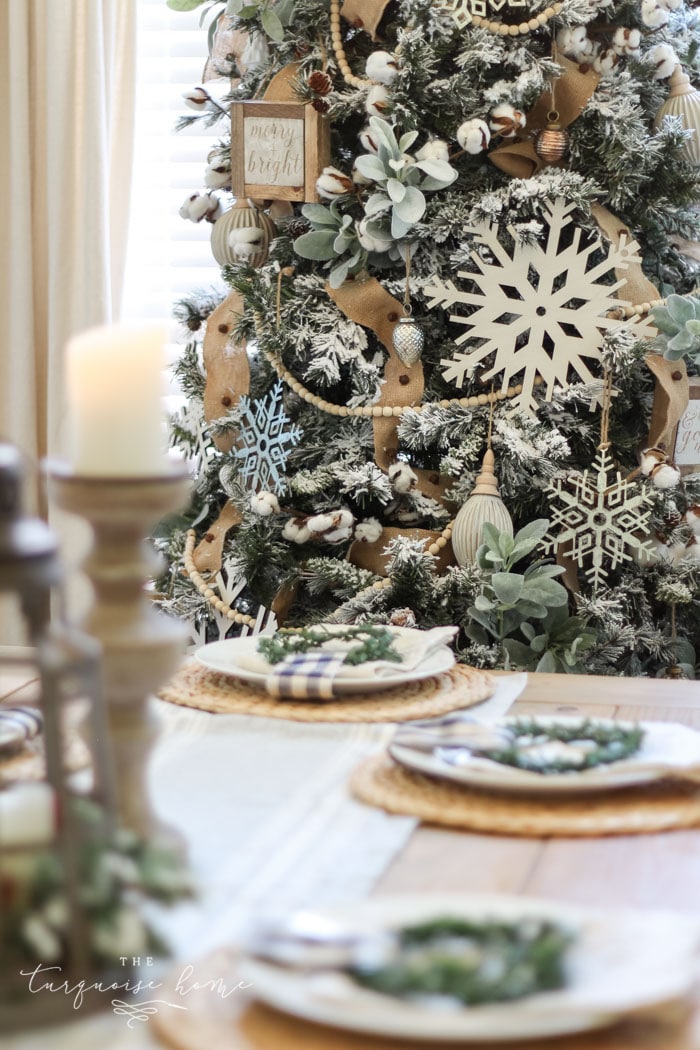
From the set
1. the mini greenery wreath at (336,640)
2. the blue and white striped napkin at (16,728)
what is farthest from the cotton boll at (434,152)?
the blue and white striped napkin at (16,728)

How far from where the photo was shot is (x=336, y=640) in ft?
3.72

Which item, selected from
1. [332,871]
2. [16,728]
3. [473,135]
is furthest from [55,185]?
[332,871]

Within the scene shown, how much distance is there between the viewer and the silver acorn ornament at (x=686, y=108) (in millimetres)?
1755

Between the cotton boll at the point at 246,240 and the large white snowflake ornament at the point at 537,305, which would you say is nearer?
the large white snowflake ornament at the point at 537,305

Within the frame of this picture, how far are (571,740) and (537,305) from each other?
102cm

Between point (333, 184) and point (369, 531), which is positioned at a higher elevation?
point (333, 184)

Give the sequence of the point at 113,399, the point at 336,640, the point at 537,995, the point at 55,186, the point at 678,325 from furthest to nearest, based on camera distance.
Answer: the point at 55,186 → the point at 678,325 → the point at 336,640 → the point at 113,399 → the point at 537,995

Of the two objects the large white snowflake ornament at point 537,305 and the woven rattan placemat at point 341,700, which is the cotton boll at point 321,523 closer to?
the large white snowflake ornament at point 537,305

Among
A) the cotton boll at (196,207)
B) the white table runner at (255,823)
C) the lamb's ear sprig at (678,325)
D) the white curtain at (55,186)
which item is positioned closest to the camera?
the white table runner at (255,823)

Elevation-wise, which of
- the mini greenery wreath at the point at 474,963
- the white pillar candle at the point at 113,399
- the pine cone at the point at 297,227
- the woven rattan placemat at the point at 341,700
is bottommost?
the woven rattan placemat at the point at 341,700

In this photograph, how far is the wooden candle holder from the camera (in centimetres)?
67

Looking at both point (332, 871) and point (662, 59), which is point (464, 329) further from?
point (332, 871)

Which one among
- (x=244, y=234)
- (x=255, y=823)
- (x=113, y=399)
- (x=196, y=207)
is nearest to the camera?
(x=113, y=399)

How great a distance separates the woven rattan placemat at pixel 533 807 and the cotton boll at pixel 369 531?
3.09 feet
